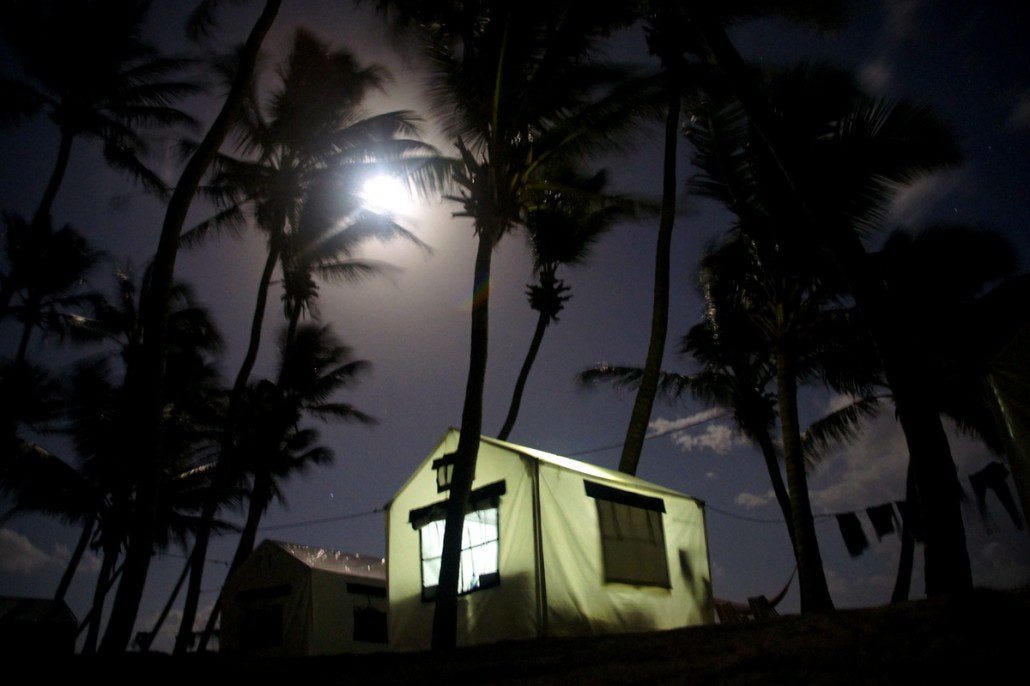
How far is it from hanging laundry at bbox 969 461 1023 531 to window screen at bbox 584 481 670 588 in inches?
255

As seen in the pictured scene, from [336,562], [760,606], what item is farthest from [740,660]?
[336,562]

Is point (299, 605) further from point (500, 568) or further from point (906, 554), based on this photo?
point (906, 554)

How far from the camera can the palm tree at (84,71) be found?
1156 centimetres

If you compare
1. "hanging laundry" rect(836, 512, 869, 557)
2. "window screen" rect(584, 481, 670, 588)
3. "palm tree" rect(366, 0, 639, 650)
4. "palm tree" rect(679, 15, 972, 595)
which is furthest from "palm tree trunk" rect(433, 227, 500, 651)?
"hanging laundry" rect(836, 512, 869, 557)

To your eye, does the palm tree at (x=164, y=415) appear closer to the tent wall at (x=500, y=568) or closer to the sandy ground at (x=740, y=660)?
the tent wall at (x=500, y=568)

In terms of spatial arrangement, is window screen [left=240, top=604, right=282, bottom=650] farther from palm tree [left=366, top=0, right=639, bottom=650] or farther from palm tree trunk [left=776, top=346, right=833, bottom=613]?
palm tree trunk [left=776, top=346, right=833, bottom=613]

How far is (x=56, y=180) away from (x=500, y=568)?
1166 centimetres

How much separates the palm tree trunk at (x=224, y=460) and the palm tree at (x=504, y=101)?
5049 millimetres

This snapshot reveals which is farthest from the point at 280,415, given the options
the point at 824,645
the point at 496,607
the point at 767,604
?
the point at 824,645

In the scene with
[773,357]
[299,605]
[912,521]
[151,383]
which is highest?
[773,357]

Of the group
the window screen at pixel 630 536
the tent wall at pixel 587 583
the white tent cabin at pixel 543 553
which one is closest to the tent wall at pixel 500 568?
the white tent cabin at pixel 543 553

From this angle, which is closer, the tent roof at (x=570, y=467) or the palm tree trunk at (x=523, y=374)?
the tent roof at (x=570, y=467)

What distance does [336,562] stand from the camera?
11766mm

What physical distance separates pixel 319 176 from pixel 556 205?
16.0ft
